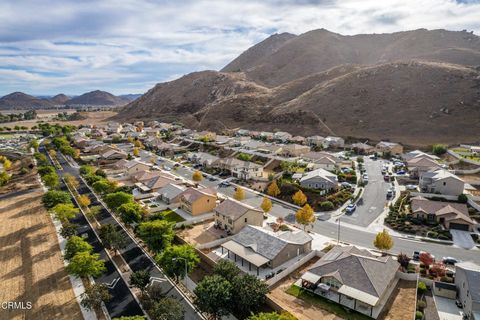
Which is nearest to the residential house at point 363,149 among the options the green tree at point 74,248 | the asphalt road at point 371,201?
the asphalt road at point 371,201

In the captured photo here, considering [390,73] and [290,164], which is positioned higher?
[390,73]

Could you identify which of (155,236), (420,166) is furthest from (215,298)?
(420,166)

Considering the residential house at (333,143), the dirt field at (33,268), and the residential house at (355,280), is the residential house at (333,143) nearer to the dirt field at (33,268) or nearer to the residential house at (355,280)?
the residential house at (355,280)

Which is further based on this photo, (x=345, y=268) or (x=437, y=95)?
(x=437, y=95)

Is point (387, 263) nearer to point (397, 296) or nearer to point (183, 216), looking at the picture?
point (397, 296)

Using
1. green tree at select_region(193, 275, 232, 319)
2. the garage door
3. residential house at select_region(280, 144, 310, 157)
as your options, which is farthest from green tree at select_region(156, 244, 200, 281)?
residential house at select_region(280, 144, 310, 157)

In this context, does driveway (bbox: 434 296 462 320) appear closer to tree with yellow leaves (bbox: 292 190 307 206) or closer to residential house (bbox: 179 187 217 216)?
tree with yellow leaves (bbox: 292 190 307 206)

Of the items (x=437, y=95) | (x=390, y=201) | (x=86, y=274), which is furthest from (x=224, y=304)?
(x=437, y=95)

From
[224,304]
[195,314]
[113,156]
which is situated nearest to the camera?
[224,304]
